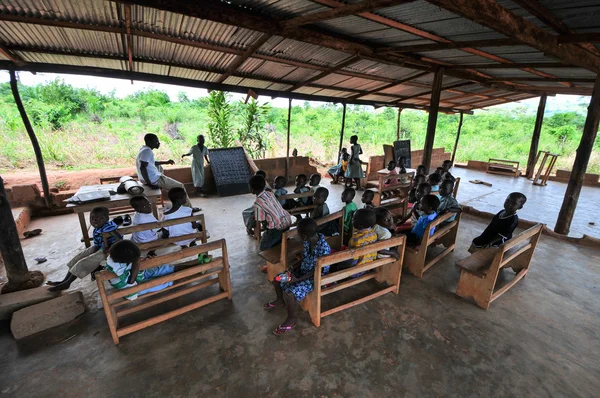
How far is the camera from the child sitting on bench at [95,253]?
3117 mm

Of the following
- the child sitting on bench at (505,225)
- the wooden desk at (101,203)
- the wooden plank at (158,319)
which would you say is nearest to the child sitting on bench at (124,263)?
the wooden plank at (158,319)

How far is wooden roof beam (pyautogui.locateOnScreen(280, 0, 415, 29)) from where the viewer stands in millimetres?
2704

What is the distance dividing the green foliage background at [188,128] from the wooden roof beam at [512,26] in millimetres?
7752

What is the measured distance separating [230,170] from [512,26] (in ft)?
21.9

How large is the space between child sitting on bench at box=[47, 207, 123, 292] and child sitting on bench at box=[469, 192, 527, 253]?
490cm

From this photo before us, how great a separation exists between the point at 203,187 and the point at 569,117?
2606 cm

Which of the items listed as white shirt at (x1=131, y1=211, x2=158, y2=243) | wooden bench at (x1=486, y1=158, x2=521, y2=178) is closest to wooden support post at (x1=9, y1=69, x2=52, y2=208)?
white shirt at (x1=131, y1=211, x2=158, y2=243)

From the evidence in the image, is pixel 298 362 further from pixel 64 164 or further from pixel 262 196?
pixel 64 164

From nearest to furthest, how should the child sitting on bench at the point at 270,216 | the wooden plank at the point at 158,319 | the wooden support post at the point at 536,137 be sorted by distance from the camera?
the wooden plank at the point at 158,319 → the child sitting on bench at the point at 270,216 → the wooden support post at the point at 536,137

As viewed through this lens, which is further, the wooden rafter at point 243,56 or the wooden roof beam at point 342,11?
the wooden rafter at point 243,56

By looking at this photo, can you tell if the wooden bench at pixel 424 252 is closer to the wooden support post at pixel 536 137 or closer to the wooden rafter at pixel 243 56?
the wooden rafter at pixel 243 56

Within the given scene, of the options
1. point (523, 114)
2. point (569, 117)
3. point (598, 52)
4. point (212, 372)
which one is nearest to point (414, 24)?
point (598, 52)

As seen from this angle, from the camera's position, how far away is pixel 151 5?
2.97m

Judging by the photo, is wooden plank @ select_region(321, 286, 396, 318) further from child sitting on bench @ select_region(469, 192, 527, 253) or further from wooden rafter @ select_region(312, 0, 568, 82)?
wooden rafter @ select_region(312, 0, 568, 82)
